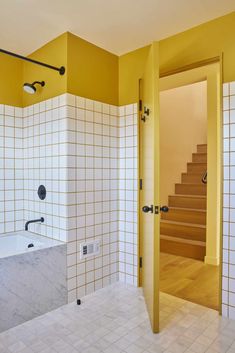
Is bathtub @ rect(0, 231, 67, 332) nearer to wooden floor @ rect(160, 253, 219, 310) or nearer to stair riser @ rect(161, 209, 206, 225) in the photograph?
wooden floor @ rect(160, 253, 219, 310)

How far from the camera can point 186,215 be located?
414 centimetres

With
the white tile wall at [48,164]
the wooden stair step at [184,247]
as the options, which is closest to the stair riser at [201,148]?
the wooden stair step at [184,247]

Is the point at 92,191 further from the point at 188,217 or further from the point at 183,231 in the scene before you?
the point at 188,217

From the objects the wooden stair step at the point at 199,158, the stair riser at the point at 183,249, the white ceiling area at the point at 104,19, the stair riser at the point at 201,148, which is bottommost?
the stair riser at the point at 183,249

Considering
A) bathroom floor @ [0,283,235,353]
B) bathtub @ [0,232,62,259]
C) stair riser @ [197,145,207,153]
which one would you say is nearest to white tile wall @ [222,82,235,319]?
bathroom floor @ [0,283,235,353]

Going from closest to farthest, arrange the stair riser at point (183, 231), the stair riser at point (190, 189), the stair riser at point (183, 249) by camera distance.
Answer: the stair riser at point (183, 249) < the stair riser at point (183, 231) < the stair riser at point (190, 189)

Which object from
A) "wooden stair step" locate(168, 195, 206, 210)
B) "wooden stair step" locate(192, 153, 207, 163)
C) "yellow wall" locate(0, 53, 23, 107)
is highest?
"yellow wall" locate(0, 53, 23, 107)

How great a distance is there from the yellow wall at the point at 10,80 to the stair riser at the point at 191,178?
10.6 feet

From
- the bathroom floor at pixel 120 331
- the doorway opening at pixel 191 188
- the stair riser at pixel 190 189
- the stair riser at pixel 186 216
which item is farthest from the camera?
the stair riser at pixel 190 189

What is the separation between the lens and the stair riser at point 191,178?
15.4 ft

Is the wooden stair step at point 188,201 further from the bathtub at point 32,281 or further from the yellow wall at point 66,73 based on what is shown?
the bathtub at point 32,281

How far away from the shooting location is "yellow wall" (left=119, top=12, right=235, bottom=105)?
1976 mm

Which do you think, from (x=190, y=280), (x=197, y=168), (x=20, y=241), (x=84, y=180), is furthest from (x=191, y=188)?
(x=20, y=241)

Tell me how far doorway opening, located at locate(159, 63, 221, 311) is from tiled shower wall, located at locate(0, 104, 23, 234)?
1.67 m
